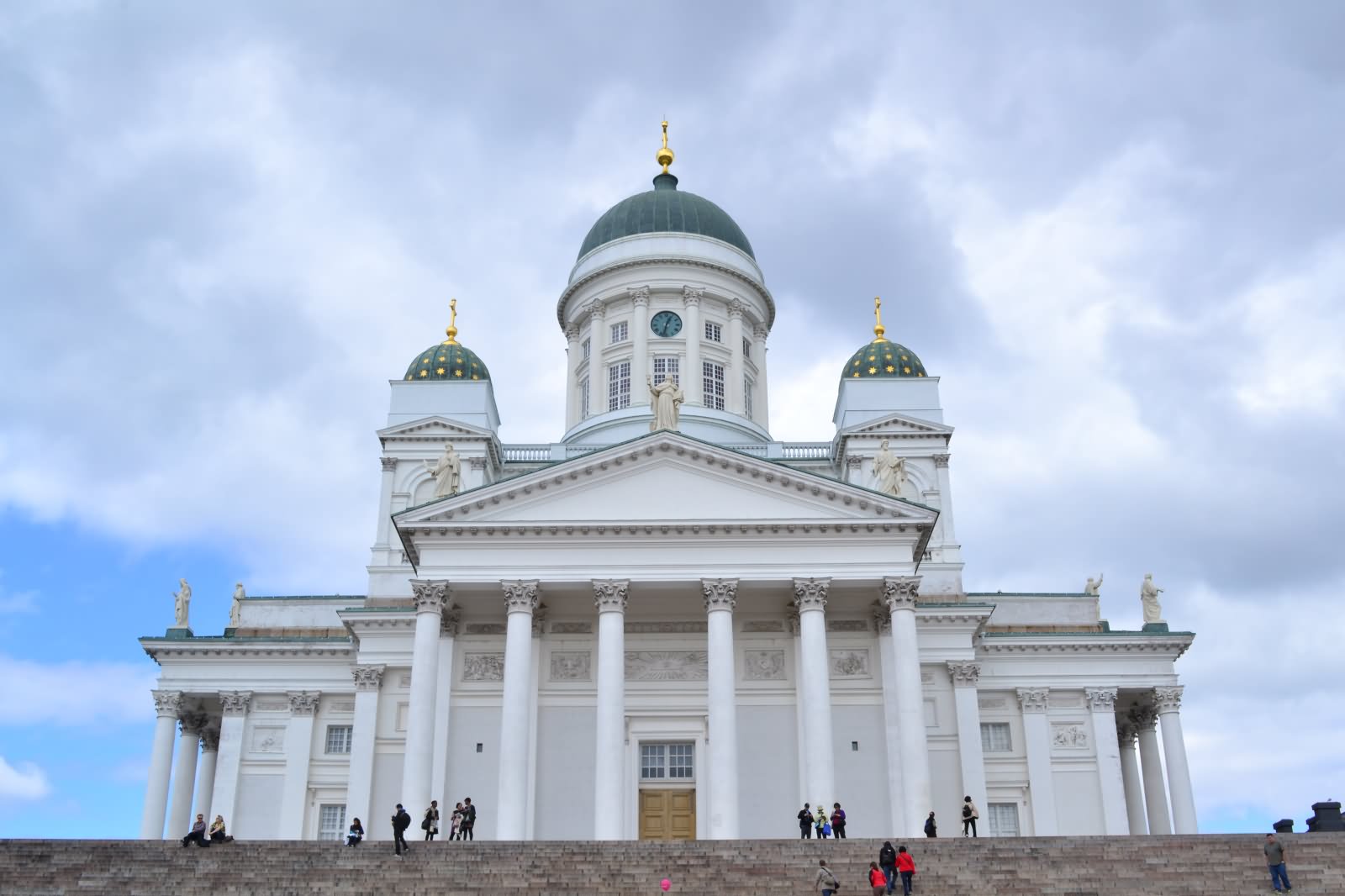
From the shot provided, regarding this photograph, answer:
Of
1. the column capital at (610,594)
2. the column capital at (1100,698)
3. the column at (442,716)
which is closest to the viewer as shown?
the column capital at (610,594)

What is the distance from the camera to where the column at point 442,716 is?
34438 millimetres

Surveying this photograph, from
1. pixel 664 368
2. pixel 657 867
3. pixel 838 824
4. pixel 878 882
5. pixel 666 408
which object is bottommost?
pixel 878 882

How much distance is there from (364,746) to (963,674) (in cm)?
1860

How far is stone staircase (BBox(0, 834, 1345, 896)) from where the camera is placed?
75.2 feet

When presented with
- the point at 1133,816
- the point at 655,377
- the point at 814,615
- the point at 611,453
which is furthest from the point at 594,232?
the point at 1133,816

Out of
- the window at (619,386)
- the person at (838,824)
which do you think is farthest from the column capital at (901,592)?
the window at (619,386)

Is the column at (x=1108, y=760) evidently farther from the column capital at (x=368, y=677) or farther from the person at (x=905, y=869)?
the column capital at (x=368, y=677)

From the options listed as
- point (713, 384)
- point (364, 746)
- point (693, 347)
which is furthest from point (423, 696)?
point (693, 347)

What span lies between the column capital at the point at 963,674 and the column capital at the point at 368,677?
58.3 feet

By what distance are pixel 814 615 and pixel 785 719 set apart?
3706 millimetres

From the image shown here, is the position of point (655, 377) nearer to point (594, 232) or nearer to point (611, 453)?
point (594, 232)

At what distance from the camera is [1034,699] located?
4350 centimetres

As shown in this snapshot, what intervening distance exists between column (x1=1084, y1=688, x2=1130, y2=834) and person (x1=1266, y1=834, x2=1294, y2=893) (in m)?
19.3

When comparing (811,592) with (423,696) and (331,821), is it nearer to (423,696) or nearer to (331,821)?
(423,696)
